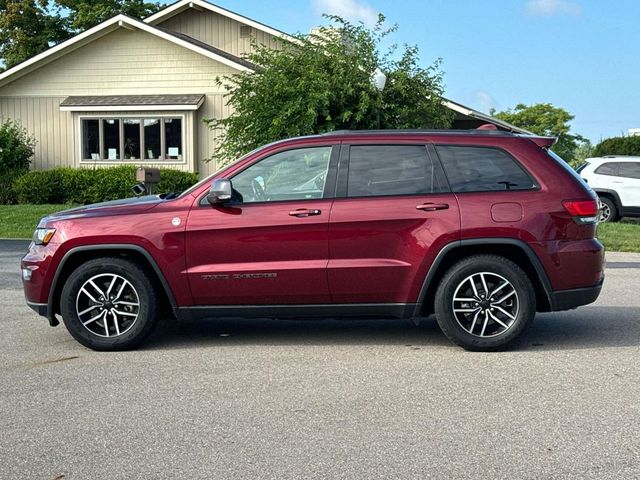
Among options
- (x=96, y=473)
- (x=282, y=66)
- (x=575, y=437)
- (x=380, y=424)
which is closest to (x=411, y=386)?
(x=380, y=424)

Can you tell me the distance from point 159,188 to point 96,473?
832 inches

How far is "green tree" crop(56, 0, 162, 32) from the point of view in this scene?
139 feet

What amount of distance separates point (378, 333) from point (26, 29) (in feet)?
134

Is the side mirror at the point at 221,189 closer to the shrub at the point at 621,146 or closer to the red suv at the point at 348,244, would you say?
the red suv at the point at 348,244

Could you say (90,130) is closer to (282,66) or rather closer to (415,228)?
(282,66)

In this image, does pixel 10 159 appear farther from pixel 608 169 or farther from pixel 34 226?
pixel 608 169

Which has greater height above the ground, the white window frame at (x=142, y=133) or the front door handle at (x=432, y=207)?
the white window frame at (x=142, y=133)

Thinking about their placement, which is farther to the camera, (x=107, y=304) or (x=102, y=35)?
(x=102, y=35)

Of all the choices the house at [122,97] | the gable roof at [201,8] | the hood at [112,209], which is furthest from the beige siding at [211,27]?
the hood at [112,209]

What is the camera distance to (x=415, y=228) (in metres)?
6.61

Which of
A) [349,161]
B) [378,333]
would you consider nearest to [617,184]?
[378,333]

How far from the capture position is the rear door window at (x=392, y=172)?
6.76m

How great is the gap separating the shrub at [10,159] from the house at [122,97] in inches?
34.6

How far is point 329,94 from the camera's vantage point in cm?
1866
